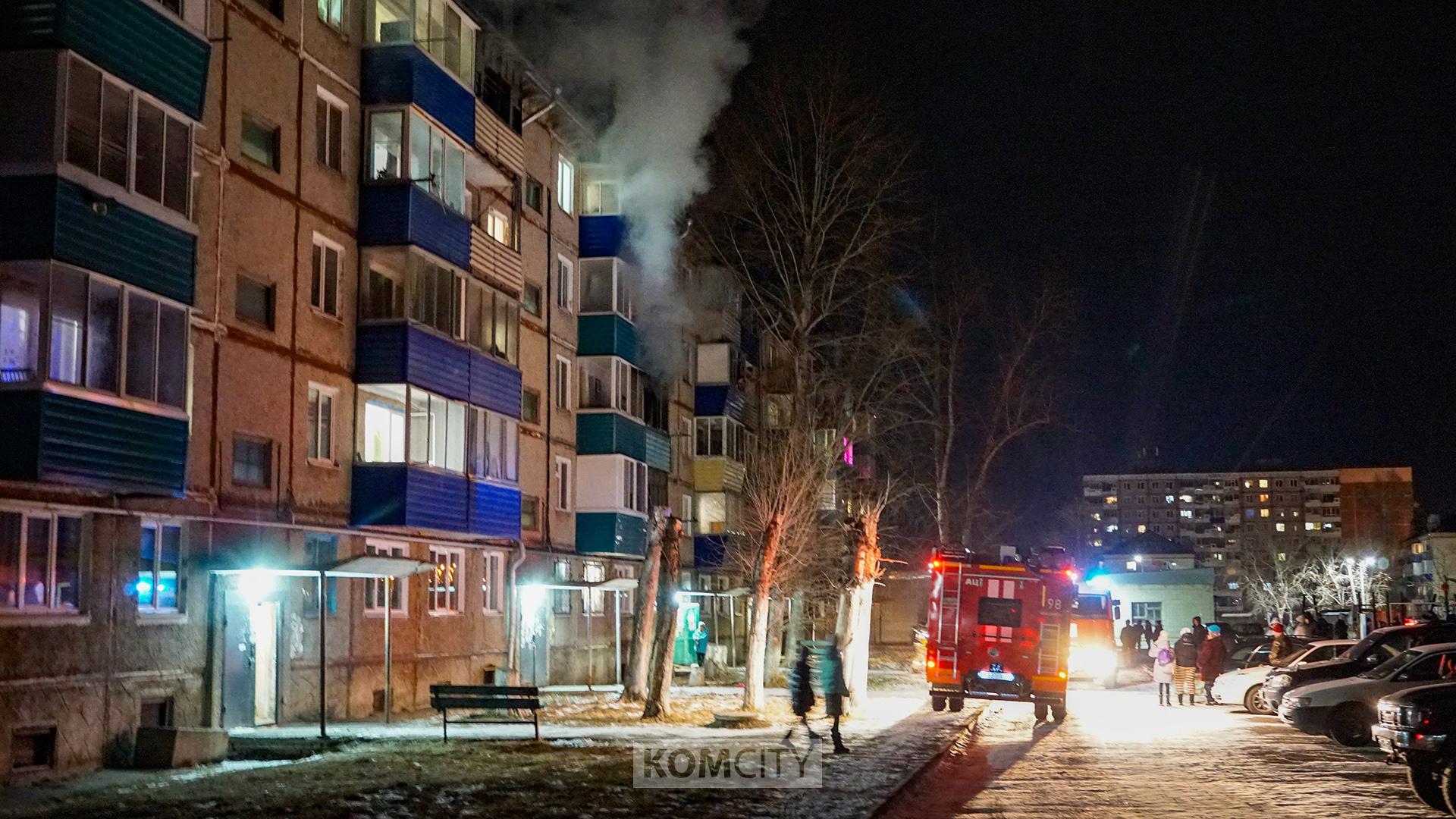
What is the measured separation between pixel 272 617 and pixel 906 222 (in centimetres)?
1984

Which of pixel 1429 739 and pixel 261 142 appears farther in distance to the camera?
pixel 261 142

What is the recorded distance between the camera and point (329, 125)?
25.2 metres

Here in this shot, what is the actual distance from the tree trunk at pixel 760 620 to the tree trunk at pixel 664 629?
5.69 ft

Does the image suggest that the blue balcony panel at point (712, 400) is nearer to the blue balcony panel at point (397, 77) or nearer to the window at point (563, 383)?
the window at point (563, 383)

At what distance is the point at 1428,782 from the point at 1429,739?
666 mm

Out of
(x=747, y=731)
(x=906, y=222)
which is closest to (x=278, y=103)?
(x=747, y=731)

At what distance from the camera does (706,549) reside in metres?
48.8

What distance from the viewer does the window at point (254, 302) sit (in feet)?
73.4

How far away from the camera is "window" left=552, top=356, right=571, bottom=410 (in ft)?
122

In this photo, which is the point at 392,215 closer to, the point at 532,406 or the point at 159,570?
the point at 159,570

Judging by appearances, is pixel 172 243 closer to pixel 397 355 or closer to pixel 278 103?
pixel 278 103

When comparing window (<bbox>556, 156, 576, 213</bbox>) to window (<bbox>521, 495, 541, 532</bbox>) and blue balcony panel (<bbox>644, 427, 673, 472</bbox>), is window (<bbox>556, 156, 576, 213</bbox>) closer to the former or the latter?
blue balcony panel (<bbox>644, 427, 673, 472</bbox>)

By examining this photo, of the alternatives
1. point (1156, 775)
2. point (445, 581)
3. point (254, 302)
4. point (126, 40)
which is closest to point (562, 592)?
point (445, 581)

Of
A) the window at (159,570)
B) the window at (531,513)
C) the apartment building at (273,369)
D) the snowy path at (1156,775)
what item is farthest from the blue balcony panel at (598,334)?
the window at (159,570)
